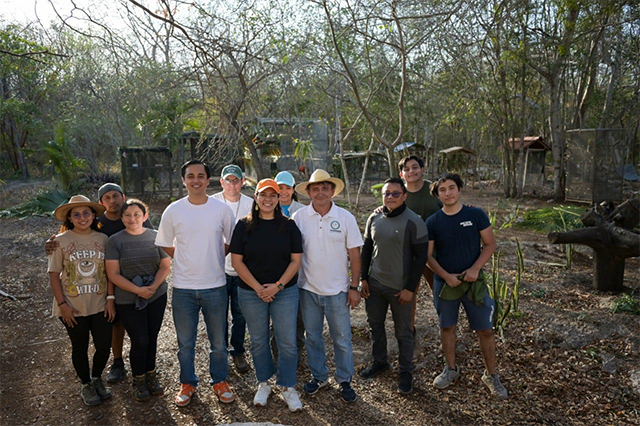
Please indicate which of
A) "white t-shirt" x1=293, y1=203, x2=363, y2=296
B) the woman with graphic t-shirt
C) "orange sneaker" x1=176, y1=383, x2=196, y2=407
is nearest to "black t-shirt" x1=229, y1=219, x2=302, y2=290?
"white t-shirt" x1=293, y1=203, x2=363, y2=296

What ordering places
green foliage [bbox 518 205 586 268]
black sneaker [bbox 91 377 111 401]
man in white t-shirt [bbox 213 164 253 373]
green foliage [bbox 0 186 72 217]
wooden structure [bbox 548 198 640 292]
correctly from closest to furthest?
black sneaker [bbox 91 377 111 401], man in white t-shirt [bbox 213 164 253 373], wooden structure [bbox 548 198 640 292], green foliage [bbox 518 205 586 268], green foliage [bbox 0 186 72 217]

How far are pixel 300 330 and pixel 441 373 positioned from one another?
3.93 feet

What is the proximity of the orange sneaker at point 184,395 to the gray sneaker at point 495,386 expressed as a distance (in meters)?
2.17

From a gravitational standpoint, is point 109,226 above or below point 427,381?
above

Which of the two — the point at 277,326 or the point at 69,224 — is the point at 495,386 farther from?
the point at 69,224

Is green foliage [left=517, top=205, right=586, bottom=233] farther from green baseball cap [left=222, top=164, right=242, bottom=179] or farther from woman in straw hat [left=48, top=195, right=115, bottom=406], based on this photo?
woman in straw hat [left=48, top=195, right=115, bottom=406]

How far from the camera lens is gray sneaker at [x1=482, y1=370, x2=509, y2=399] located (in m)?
3.52

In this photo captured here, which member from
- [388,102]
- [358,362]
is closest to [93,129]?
[388,102]

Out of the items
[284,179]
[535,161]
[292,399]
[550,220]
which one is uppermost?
[535,161]

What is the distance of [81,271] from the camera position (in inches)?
132

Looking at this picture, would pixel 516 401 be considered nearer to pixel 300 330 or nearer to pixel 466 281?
pixel 466 281

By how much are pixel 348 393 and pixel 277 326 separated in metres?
0.71

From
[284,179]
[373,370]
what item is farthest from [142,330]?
[373,370]

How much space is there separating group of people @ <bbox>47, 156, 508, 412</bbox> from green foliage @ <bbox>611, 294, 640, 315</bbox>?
211cm
